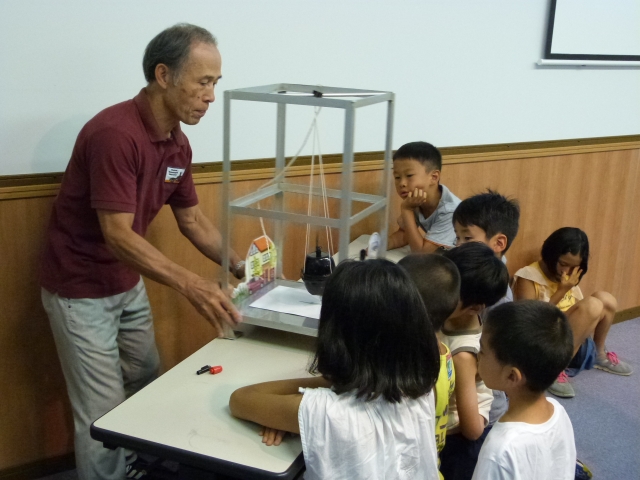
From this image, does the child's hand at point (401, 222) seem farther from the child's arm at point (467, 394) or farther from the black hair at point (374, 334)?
the black hair at point (374, 334)

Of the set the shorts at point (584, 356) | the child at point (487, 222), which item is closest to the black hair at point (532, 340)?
the child at point (487, 222)

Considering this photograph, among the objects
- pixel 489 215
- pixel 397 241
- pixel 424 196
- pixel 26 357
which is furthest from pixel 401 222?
pixel 26 357

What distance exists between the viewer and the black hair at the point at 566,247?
3.02 m

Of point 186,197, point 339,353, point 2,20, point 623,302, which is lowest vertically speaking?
point 623,302

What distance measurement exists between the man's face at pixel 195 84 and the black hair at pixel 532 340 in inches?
37.6

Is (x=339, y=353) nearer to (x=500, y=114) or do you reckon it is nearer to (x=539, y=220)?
(x=500, y=114)

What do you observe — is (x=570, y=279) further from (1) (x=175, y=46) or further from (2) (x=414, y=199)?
(1) (x=175, y=46)

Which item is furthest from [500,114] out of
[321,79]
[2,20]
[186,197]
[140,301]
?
[2,20]

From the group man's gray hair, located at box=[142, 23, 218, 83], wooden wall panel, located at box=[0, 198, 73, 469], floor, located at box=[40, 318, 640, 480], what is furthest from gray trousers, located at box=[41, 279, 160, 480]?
man's gray hair, located at box=[142, 23, 218, 83]

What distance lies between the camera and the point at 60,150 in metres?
2.11

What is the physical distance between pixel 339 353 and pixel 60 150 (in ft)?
4.22

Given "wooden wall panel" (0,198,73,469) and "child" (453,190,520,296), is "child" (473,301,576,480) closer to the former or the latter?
"child" (453,190,520,296)

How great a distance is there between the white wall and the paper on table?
2.32 ft

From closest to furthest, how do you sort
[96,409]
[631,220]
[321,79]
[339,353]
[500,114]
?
[339,353] → [96,409] → [321,79] → [500,114] → [631,220]
